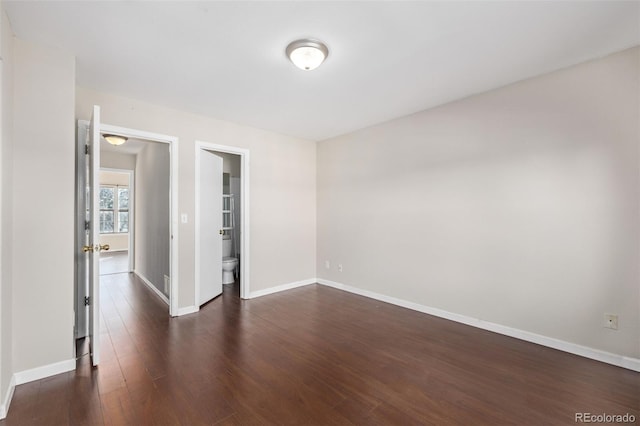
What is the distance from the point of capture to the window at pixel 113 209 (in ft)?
28.2

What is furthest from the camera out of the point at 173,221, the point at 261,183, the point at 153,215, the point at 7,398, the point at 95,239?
the point at 153,215

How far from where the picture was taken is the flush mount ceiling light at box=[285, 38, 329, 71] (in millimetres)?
2049

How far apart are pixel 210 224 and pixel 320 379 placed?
2636mm

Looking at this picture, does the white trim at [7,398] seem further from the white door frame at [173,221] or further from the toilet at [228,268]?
the toilet at [228,268]

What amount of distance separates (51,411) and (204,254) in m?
2.14

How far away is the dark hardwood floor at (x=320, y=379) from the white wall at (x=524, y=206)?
1.32 ft

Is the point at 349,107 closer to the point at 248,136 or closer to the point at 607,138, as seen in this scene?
the point at 248,136

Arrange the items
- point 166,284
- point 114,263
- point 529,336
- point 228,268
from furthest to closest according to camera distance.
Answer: point 114,263 → point 228,268 → point 166,284 → point 529,336

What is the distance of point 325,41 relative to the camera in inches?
81.2

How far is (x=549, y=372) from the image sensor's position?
7.02ft

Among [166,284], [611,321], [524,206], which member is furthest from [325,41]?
[166,284]

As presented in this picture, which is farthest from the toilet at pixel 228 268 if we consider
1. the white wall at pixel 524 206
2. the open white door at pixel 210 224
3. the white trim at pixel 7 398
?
the white trim at pixel 7 398

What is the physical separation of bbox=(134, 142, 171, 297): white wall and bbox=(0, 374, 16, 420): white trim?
182 cm

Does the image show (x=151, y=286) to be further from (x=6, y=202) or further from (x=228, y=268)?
(x=6, y=202)
